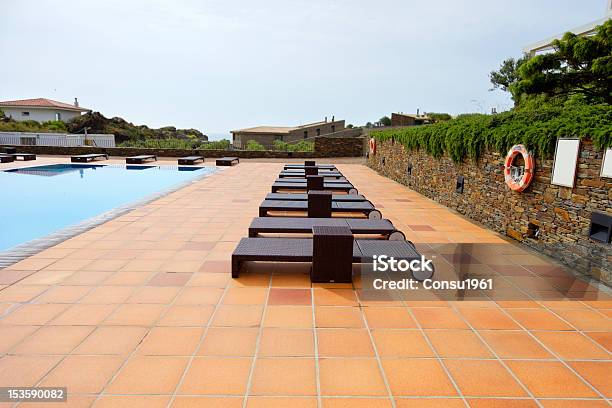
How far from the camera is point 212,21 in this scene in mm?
13211

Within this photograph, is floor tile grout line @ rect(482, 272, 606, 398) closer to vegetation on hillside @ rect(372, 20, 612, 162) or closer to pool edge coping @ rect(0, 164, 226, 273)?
vegetation on hillside @ rect(372, 20, 612, 162)

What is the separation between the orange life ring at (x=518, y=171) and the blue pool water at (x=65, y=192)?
8164mm

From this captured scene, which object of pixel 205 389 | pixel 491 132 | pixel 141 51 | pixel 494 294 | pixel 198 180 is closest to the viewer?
pixel 205 389

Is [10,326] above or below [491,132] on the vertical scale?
below

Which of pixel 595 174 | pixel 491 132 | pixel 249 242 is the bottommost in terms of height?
pixel 249 242

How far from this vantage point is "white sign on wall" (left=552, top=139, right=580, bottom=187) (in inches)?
205

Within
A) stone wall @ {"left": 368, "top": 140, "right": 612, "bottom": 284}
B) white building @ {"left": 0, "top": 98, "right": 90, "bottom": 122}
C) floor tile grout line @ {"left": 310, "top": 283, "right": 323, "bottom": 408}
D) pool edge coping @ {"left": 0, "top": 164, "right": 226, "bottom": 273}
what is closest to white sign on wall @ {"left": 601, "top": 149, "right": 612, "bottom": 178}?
stone wall @ {"left": 368, "top": 140, "right": 612, "bottom": 284}

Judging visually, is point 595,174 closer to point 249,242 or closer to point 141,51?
point 249,242

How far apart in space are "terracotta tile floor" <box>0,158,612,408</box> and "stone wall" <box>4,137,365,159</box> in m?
20.8

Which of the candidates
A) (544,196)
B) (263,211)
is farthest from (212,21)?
(544,196)

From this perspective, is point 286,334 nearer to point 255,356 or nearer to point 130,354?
point 255,356

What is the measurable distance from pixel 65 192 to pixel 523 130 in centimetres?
1341

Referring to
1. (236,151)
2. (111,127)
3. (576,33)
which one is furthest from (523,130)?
(111,127)

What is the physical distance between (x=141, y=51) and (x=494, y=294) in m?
18.7
